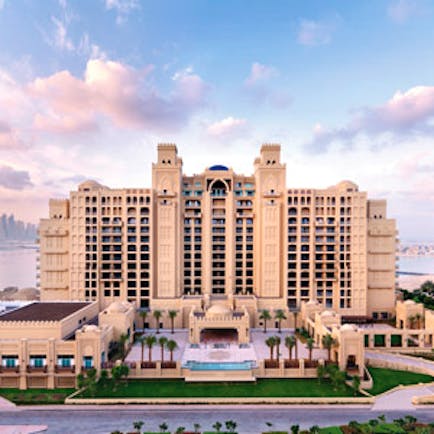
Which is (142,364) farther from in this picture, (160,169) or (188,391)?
(160,169)

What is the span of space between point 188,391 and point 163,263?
3258 centimetres

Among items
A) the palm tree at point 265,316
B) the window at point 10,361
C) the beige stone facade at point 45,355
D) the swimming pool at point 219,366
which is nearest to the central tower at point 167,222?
the palm tree at point 265,316

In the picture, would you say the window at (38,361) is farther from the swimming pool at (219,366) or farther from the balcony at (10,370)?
the swimming pool at (219,366)

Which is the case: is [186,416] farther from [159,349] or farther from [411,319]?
[411,319]

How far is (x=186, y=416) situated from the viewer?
3634 centimetres

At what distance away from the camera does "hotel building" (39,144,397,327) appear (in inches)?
2744

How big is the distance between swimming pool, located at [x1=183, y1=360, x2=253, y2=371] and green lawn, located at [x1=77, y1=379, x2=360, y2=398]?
1.99 metres

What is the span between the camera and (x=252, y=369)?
44.3m

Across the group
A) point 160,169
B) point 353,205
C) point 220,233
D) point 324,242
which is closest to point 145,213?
point 160,169

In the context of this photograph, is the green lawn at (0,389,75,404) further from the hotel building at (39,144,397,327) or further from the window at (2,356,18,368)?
the hotel building at (39,144,397,327)

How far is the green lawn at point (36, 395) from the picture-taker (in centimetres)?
3900

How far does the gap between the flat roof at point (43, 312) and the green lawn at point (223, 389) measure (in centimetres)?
1627

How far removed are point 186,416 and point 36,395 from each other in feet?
62.3

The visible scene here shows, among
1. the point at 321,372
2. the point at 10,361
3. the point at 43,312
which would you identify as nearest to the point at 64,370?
the point at 10,361
